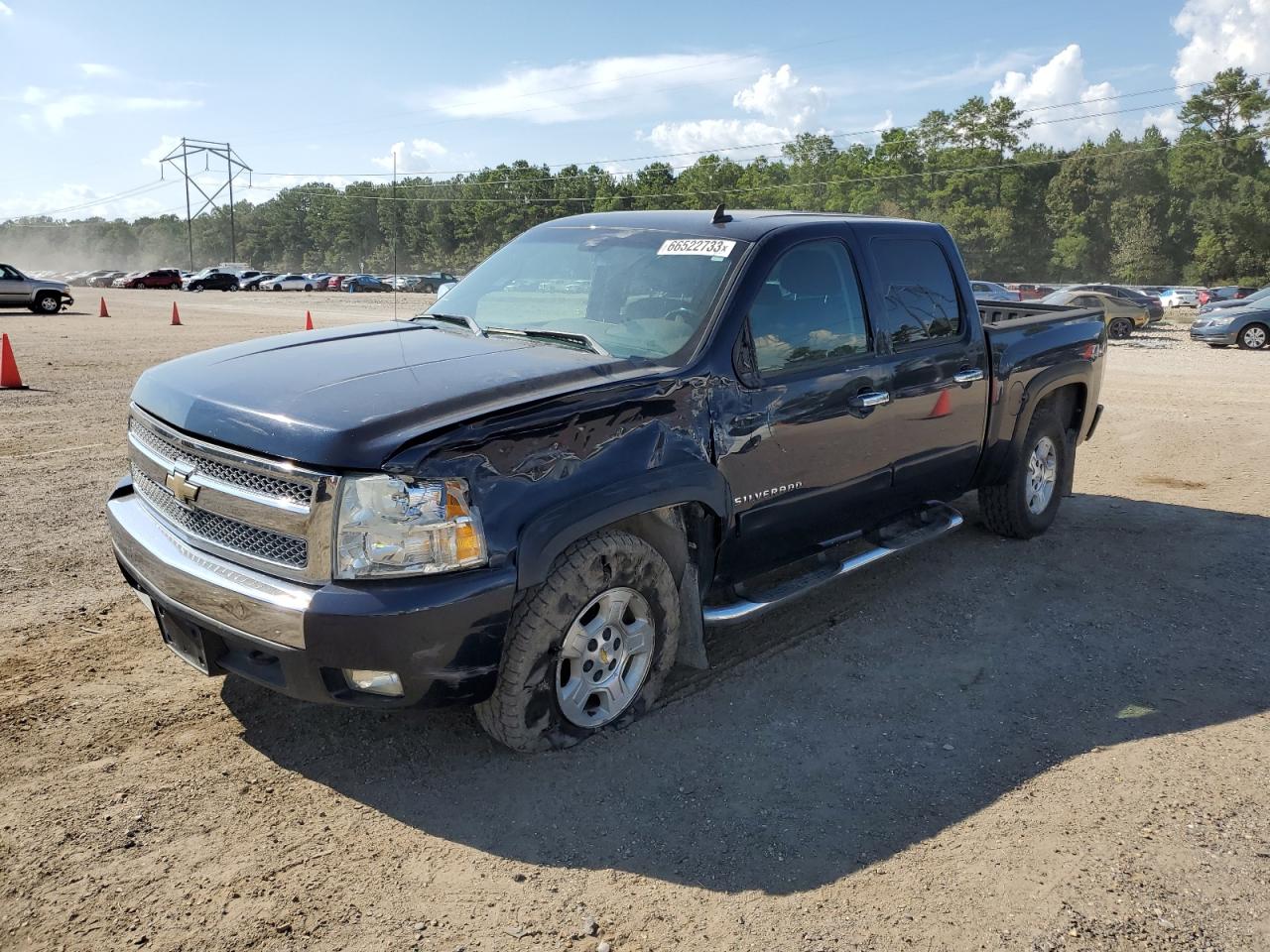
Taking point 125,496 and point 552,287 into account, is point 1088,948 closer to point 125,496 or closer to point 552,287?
point 552,287

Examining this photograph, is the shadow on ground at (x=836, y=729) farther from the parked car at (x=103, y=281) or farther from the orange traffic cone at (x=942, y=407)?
the parked car at (x=103, y=281)

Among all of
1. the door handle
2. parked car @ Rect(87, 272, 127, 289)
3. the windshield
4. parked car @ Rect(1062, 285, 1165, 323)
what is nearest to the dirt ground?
the door handle

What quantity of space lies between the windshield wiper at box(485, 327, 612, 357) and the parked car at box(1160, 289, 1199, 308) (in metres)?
48.6

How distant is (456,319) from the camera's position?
468 centimetres

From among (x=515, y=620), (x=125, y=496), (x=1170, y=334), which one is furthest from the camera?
(x=1170, y=334)

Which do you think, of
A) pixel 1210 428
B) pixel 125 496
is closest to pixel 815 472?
pixel 125 496

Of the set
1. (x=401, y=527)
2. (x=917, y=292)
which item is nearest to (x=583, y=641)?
(x=401, y=527)

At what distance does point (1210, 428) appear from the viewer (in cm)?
1102

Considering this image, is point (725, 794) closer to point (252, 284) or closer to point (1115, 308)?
point (1115, 308)

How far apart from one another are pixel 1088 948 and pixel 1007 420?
3.71 m

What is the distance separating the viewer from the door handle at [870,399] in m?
4.62

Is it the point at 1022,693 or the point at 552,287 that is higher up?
the point at 552,287

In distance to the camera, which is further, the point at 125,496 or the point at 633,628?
the point at 125,496

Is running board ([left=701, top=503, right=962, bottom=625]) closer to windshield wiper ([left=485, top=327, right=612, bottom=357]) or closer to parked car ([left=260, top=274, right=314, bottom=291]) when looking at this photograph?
windshield wiper ([left=485, top=327, right=612, bottom=357])
